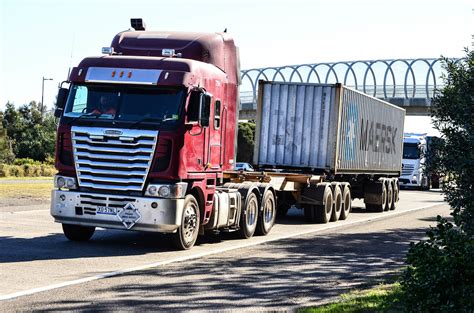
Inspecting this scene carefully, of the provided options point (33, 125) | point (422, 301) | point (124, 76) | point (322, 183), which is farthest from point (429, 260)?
point (33, 125)

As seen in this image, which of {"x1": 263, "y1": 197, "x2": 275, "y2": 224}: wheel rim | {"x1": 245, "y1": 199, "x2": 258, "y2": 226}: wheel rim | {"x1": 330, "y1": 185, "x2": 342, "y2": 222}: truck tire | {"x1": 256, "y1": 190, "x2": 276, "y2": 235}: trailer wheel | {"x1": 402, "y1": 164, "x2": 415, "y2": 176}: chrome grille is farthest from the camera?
{"x1": 402, "y1": 164, "x2": 415, "y2": 176}: chrome grille

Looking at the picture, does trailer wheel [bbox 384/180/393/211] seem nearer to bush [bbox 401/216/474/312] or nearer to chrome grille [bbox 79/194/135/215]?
chrome grille [bbox 79/194/135/215]

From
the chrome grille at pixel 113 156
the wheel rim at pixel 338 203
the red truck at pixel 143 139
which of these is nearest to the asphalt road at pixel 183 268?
the red truck at pixel 143 139

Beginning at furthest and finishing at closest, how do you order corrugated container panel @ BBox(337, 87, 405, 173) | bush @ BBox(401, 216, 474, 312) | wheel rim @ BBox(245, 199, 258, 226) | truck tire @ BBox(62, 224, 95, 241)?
corrugated container panel @ BBox(337, 87, 405, 173), wheel rim @ BBox(245, 199, 258, 226), truck tire @ BBox(62, 224, 95, 241), bush @ BBox(401, 216, 474, 312)

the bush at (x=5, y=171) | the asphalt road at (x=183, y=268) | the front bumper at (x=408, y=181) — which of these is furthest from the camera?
the front bumper at (x=408, y=181)

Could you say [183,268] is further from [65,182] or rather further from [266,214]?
[266,214]

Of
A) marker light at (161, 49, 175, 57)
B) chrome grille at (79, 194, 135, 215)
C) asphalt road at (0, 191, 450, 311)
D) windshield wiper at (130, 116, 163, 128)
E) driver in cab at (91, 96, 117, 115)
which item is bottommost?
asphalt road at (0, 191, 450, 311)

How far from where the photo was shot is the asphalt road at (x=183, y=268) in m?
8.62

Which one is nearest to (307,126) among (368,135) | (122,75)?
(368,135)

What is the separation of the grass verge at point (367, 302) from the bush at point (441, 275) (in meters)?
0.79

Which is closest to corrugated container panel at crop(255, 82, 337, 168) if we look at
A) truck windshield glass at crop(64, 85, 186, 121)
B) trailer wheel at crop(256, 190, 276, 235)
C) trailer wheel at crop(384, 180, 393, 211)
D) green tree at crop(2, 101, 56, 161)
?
trailer wheel at crop(256, 190, 276, 235)

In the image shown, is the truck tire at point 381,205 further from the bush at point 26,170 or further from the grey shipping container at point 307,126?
the bush at point 26,170

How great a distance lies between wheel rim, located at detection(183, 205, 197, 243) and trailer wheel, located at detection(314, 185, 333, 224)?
7.66 metres

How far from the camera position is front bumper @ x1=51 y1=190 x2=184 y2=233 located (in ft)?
41.1
